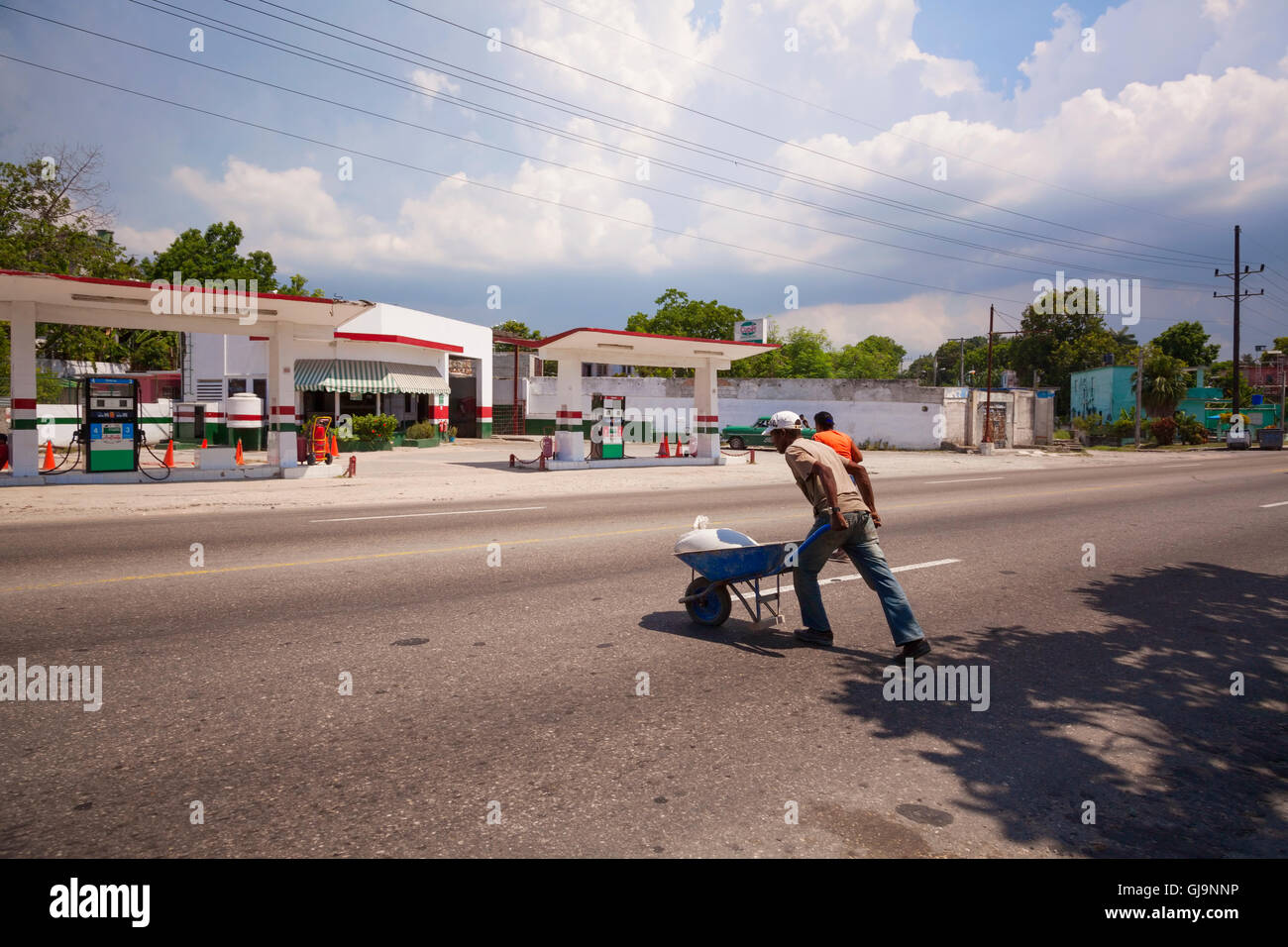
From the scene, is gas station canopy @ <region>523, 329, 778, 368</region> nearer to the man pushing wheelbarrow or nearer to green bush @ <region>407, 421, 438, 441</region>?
green bush @ <region>407, 421, 438, 441</region>

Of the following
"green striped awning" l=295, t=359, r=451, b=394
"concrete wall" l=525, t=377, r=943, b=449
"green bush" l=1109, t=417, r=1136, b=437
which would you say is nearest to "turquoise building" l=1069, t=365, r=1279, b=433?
"green bush" l=1109, t=417, r=1136, b=437

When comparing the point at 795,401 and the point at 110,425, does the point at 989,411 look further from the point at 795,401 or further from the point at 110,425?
the point at 110,425

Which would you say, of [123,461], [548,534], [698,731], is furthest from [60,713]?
[123,461]

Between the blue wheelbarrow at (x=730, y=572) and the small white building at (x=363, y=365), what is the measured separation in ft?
89.4

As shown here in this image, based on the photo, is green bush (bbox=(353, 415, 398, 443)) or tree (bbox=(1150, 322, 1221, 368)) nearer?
green bush (bbox=(353, 415, 398, 443))

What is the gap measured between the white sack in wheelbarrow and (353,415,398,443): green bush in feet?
91.1

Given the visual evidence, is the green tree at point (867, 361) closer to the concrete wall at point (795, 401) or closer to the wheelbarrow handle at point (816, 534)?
the concrete wall at point (795, 401)

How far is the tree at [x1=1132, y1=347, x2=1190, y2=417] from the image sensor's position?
5022 centimetres

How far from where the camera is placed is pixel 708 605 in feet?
20.3

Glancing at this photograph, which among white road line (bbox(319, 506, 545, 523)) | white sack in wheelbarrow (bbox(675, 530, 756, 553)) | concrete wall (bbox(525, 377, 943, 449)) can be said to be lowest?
white road line (bbox(319, 506, 545, 523))

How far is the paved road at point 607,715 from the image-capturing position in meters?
3.15

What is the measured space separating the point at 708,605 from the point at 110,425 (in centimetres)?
1785
